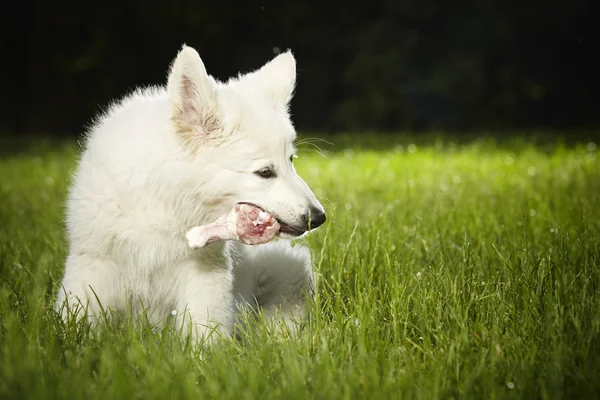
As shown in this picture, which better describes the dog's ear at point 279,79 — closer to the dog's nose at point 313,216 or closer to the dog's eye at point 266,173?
the dog's eye at point 266,173

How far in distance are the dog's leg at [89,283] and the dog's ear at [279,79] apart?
35.3 inches

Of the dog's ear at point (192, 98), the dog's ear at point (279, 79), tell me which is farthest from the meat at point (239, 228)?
the dog's ear at point (279, 79)

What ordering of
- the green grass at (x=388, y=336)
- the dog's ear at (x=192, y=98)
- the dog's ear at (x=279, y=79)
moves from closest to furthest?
the green grass at (x=388, y=336)
the dog's ear at (x=192, y=98)
the dog's ear at (x=279, y=79)

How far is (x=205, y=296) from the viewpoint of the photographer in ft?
7.75

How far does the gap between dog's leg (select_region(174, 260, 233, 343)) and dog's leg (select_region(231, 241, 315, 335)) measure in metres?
0.29

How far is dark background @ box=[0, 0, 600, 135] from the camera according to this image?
13.5 meters

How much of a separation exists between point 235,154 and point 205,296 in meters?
0.52

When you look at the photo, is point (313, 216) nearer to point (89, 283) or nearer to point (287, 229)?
point (287, 229)

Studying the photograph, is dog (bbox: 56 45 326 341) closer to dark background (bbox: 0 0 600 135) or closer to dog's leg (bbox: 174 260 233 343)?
dog's leg (bbox: 174 260 233 343)

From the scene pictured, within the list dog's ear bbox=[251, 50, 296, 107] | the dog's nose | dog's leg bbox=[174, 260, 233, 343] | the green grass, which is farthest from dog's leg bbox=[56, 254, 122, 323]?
dog's ear bbox=[251, 50, 296, 107]

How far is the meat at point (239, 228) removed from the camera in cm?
229

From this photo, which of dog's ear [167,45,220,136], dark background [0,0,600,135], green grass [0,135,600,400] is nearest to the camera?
green grass [0,135,600,400]

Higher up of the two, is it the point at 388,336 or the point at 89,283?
the point at 89,283

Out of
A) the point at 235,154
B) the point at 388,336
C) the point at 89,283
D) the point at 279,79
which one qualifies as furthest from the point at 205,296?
the point at 279,79
